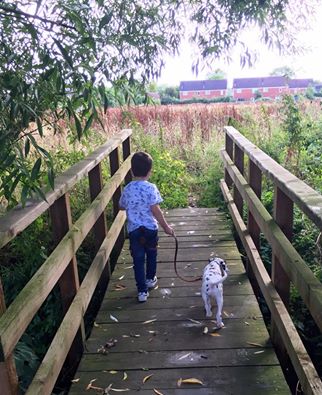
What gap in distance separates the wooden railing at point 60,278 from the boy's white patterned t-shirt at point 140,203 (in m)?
0.25

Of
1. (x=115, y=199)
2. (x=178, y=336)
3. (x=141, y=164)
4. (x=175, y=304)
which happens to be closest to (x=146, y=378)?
(x=178, y=336)

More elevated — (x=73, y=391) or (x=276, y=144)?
(x=276, y=144)

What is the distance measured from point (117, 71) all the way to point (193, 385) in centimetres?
197

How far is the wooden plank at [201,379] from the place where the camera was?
8.42ft

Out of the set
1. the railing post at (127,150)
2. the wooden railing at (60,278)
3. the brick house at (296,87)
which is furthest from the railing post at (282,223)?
the brick house at (296,87)

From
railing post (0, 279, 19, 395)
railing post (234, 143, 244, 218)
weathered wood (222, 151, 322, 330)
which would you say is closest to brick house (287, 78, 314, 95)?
railing post (234, 143, 244, 218)

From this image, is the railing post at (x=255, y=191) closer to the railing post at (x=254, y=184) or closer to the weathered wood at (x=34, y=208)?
the railing post at (x=254, y=184)

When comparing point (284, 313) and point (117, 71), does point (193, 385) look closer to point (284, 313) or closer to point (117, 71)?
point (284, 313)

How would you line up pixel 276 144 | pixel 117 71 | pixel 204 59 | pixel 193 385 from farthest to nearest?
pixel 276 144 < pixel 204 59 < pixel 117 71 < pixel 193 385

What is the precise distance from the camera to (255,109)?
1167 centimetres

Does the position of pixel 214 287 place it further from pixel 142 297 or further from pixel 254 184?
pixel 254 184

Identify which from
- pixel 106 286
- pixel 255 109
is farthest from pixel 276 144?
pixel 106 286

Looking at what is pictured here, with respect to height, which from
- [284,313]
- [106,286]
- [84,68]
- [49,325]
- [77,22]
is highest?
[77,22]

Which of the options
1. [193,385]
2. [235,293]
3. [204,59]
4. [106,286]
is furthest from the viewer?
[204,59]
